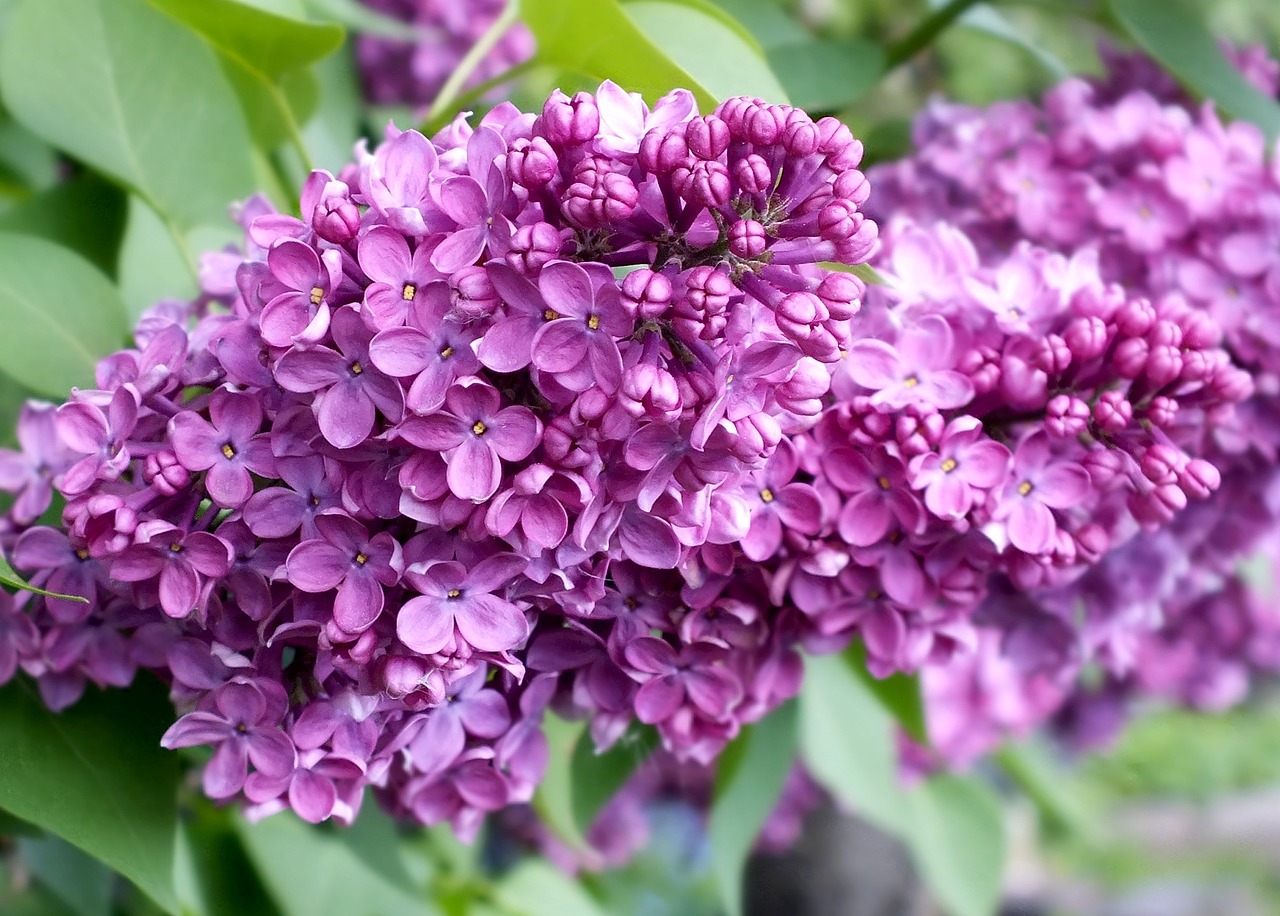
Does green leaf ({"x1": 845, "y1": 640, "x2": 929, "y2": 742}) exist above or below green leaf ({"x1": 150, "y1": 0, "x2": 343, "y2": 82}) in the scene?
below

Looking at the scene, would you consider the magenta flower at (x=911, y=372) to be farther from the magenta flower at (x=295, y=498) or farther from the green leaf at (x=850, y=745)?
the green leaf at (x=850, y=745)

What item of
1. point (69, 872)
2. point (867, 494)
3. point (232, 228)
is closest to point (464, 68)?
point (232, 228)

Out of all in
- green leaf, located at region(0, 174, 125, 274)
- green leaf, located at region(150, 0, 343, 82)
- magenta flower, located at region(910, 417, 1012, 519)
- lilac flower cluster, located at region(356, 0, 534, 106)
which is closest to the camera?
magenta flower, located at region(910, 417, 1012, 519)

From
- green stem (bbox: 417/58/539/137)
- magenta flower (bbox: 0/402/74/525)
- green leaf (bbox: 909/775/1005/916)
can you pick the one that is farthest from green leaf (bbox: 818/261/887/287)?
green leaf (bbox: 909/775/1005/916)

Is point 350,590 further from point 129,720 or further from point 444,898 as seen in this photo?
point 444,898

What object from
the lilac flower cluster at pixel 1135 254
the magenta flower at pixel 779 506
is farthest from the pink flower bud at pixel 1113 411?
the magenta flower at pixel 779 506

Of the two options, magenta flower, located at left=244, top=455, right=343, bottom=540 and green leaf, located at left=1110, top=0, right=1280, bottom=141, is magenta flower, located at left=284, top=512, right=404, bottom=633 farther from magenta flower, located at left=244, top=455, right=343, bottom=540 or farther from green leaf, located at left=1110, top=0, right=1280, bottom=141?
green leaf, located at left=1110, top=0, right=1280, bottom=141

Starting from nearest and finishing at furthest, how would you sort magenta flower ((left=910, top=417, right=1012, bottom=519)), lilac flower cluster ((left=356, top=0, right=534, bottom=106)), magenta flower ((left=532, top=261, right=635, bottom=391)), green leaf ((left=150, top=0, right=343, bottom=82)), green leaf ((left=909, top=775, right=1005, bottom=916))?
magenta flower ((left=532, top=261, right=635, bottom=391)) → magenta flower ((left=910, top=417, right=1012, bottom=519)) → green leaf ((left=150, top=0, right=343, bottom=82)) → lilac flower cluster ((left=356, top=0, right=534, bottom=106)) → green leaf ((left=909, top=775, right=1005, bottom=916))
